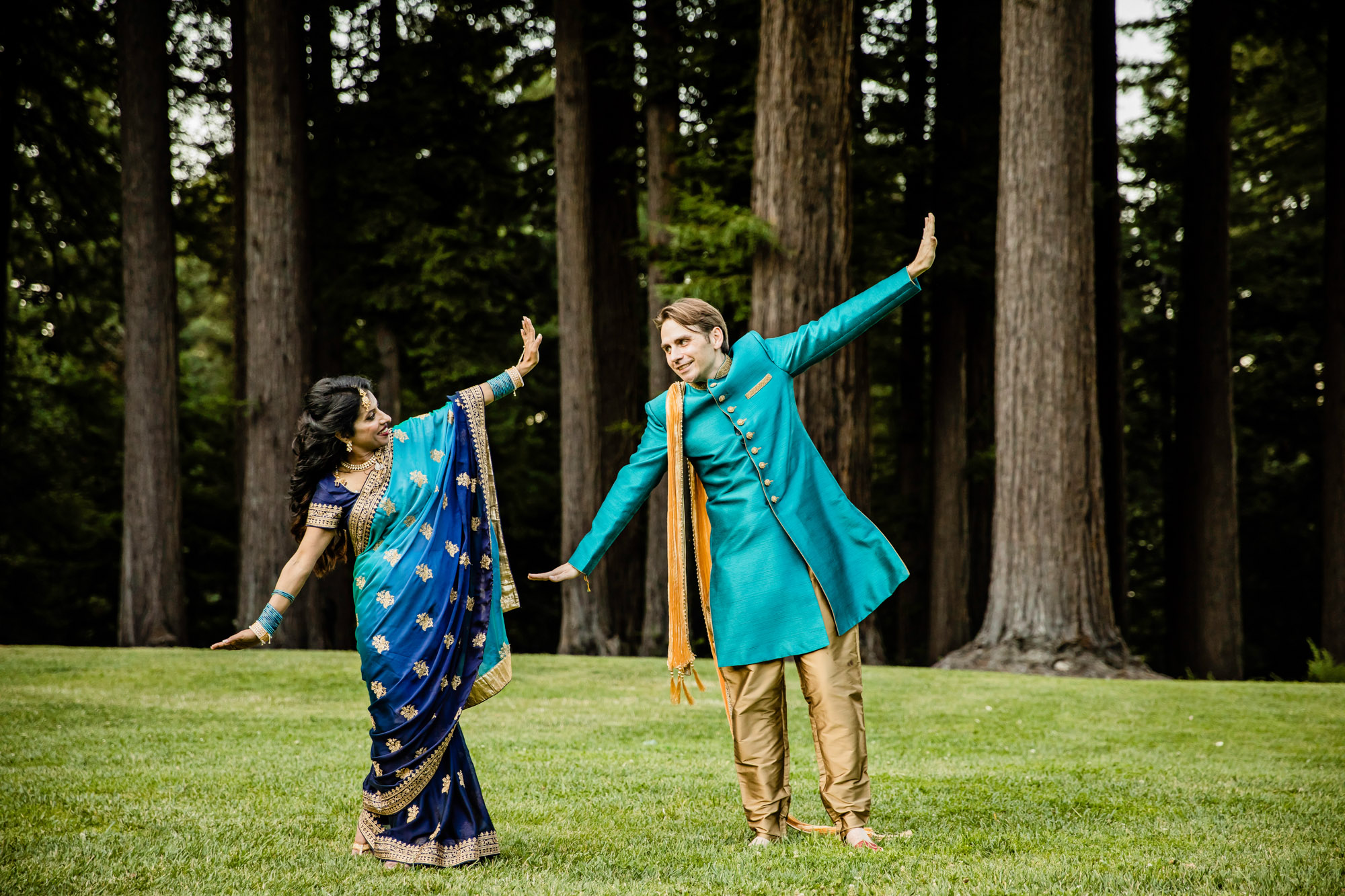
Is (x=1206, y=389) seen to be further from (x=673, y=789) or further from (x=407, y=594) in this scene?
(x=407, y=594)

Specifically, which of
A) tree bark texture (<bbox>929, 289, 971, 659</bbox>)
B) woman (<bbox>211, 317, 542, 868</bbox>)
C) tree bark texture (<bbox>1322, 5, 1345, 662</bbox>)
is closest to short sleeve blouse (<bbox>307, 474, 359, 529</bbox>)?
woman (<bbox>211, 317, 542, 868</bbox>)

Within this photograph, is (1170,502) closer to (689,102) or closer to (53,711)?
(689,102)

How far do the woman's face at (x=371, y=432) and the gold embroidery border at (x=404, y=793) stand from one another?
1144 mm

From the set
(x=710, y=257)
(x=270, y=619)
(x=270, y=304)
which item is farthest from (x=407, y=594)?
(x=270, y=304)

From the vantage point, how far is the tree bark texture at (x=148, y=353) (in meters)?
15.1

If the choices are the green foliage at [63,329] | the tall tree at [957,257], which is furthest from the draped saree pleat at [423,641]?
the green foliage at [63,329]

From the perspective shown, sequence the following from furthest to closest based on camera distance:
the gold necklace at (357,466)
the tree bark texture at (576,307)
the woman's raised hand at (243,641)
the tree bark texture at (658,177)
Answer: the tree bark texture at (576,307) → the tree bark texture at (658,177) → the gold necklace at (357,466) → the woman's raised hand at (243,641)

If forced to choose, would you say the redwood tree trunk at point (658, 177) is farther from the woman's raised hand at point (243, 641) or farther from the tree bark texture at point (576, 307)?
the woman's raised hand at point (243, 641)

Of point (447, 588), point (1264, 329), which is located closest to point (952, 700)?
point (447, 588)

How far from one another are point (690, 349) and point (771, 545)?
2.67 feet

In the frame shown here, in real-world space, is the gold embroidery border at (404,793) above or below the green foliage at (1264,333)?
below

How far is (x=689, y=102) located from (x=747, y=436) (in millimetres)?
12035

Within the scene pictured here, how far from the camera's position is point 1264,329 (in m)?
22.0

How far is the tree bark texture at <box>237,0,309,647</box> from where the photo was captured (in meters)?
14.5
